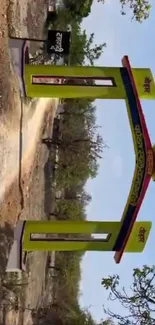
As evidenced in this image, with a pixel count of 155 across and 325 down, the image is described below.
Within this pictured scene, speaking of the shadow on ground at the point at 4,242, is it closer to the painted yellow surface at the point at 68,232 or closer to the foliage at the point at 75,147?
the painted yellow surface at the point at 68,232

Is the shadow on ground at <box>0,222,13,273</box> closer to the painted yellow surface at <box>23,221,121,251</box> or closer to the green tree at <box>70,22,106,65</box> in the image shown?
the painted yellow surface at <box>23,221,121,251</box>

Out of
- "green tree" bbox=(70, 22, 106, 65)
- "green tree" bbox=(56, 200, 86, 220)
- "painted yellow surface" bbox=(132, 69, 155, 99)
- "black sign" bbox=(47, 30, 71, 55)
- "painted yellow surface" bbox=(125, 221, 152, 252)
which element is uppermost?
"green tree" bbox=(70, 22, 106, 65)

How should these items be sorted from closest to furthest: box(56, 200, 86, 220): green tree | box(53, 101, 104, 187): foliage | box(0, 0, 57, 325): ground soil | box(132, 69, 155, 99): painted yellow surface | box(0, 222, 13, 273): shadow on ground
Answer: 1. box(132, 69, 155, 99): painted yellow surface
2. box(0, 0, 57, 325): ground soil
3. box(0, 222, 13, 273): shadow on ground
4. box(53, 101, 104, 187): foliage
5. box(56, 200, 86, 220): green tree

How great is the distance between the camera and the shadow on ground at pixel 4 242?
1860 centimetres

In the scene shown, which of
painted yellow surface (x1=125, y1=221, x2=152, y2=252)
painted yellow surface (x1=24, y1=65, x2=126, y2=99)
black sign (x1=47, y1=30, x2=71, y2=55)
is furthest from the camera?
black sign (x1=47, y1=30, x2=71, y2=55)

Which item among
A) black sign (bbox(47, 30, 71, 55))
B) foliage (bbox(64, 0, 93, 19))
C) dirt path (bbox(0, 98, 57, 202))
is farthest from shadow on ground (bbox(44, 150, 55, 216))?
black sign (bbox(47, 30, 71, 55))

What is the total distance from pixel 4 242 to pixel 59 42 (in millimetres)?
6991

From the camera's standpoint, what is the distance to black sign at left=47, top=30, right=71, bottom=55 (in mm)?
20125

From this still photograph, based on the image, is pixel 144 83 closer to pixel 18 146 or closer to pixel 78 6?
pixel 18 146

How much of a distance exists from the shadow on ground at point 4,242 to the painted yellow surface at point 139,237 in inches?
179

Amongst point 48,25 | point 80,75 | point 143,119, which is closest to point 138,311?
point 143,119

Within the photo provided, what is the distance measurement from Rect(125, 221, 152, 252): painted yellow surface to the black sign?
7299mm

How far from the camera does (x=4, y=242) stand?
19.1 meters

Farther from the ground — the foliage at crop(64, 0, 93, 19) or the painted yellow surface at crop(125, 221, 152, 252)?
the foliage at crop(64, 0, 93, 19)
